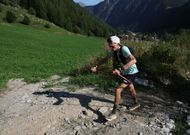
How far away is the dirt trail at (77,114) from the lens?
35.5 feet

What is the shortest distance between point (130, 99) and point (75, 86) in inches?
94.8

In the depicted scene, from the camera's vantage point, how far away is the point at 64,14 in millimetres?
149750

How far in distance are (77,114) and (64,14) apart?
140 metres

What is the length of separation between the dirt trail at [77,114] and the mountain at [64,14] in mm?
108562

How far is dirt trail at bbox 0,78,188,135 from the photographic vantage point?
1083cm

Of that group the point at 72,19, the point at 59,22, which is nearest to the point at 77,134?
the point at 59,22

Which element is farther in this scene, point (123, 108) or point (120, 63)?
point (123, 108)

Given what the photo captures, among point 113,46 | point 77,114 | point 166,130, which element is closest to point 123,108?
point 77,114

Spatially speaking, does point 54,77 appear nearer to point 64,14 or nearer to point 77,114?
point 77,114

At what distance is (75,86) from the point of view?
14.8 m

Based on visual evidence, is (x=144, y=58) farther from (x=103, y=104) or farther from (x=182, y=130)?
(x=182, y=130)

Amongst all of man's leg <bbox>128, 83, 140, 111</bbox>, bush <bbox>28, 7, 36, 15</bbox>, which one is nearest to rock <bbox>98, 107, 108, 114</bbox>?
man's leg <bbox>128, 83, 140, 111</bbox>

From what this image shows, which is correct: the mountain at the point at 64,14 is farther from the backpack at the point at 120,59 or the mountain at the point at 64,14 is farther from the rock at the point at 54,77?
the backpack at the point at 120,59

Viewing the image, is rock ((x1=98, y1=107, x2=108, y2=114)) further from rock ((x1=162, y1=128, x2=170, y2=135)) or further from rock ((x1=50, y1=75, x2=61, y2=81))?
rock ((x1=50, y1=75, x2=61, y2=81))
